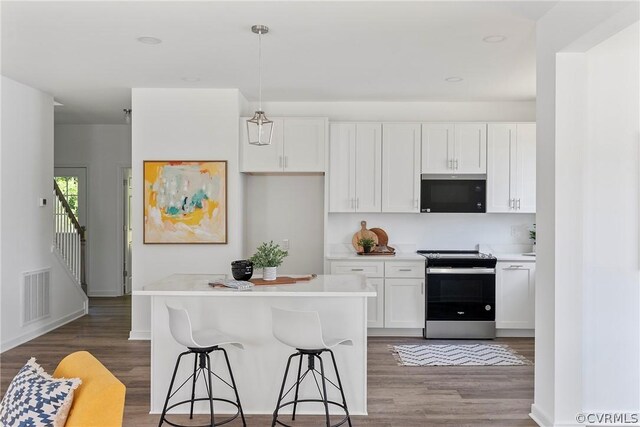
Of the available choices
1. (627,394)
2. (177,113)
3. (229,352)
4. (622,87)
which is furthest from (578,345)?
(177,113)

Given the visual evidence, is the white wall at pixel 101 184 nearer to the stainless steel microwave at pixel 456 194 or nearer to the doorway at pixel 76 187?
the doorway at pixel 76 187

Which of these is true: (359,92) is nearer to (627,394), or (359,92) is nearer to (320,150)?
(320,150)

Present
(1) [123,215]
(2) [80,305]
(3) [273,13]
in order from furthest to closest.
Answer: (1) [123,215], (2) [80,305], (3) [273,13]

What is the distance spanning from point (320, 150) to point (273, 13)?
99.1 inches

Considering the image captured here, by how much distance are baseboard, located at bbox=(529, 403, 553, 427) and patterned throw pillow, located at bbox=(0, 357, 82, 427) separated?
276 centimetres


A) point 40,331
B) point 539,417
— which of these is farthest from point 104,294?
point 539,417

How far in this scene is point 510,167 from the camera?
604cm

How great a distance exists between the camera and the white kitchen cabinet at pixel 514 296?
5766mm

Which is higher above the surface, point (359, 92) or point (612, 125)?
point (359, 92)

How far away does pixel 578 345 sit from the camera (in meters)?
3.29

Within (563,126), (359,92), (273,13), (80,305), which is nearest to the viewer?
(563,126)

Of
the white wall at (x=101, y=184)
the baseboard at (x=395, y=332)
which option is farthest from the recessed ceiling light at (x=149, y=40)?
the white wall at (x=101, y=184)

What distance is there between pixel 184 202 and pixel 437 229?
2925 millimetres

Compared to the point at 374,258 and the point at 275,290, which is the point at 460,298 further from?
the point at 275,290
